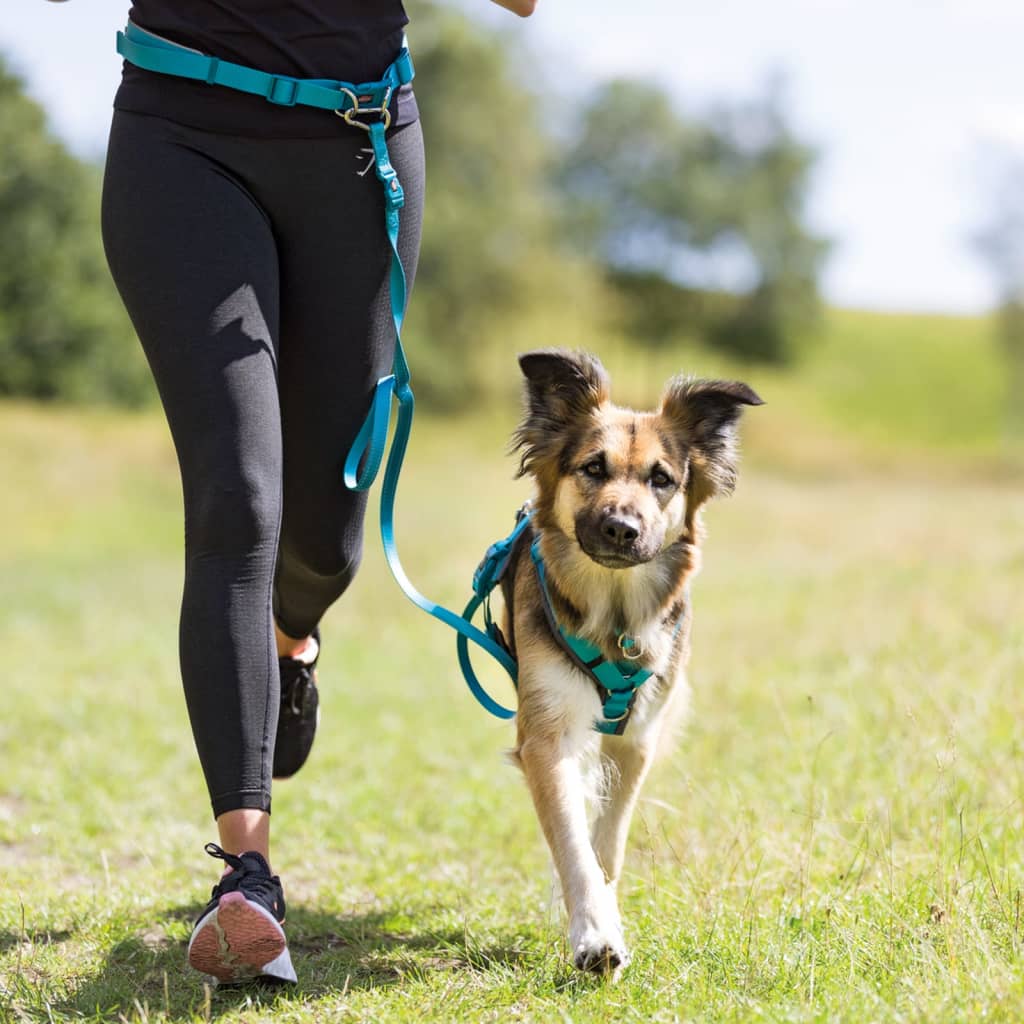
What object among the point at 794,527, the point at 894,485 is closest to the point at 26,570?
the point at 794,527

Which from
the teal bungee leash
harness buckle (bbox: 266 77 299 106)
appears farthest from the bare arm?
harness buckle (bbox: 266 77 299 106)

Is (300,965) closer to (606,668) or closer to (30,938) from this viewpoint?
(30,938)

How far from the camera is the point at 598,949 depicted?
8.85ft

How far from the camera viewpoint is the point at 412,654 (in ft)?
32.5

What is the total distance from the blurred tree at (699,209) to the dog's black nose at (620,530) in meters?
43.5

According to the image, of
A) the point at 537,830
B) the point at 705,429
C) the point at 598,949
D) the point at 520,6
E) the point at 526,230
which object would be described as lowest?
the point at 537,830

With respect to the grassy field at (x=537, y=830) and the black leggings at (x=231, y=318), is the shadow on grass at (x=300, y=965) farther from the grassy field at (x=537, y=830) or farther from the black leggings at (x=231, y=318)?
the black leggings at (x=231, y=318)

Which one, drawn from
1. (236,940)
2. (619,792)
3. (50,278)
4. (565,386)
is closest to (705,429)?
(565,386)

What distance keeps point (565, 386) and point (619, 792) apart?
1.25 m

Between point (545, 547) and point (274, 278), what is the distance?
3.87 ft

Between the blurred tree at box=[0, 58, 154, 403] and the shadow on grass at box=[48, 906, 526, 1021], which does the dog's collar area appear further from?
the blurred tree at box=[0, 58, 154, 403]

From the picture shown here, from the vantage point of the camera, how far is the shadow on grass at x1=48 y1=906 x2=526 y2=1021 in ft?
8.57

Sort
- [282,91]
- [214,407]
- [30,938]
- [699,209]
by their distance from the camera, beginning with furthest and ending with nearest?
[699,209] < [30,938] < [282,91] < [214,407]

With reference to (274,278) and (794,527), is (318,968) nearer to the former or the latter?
(274,278)
